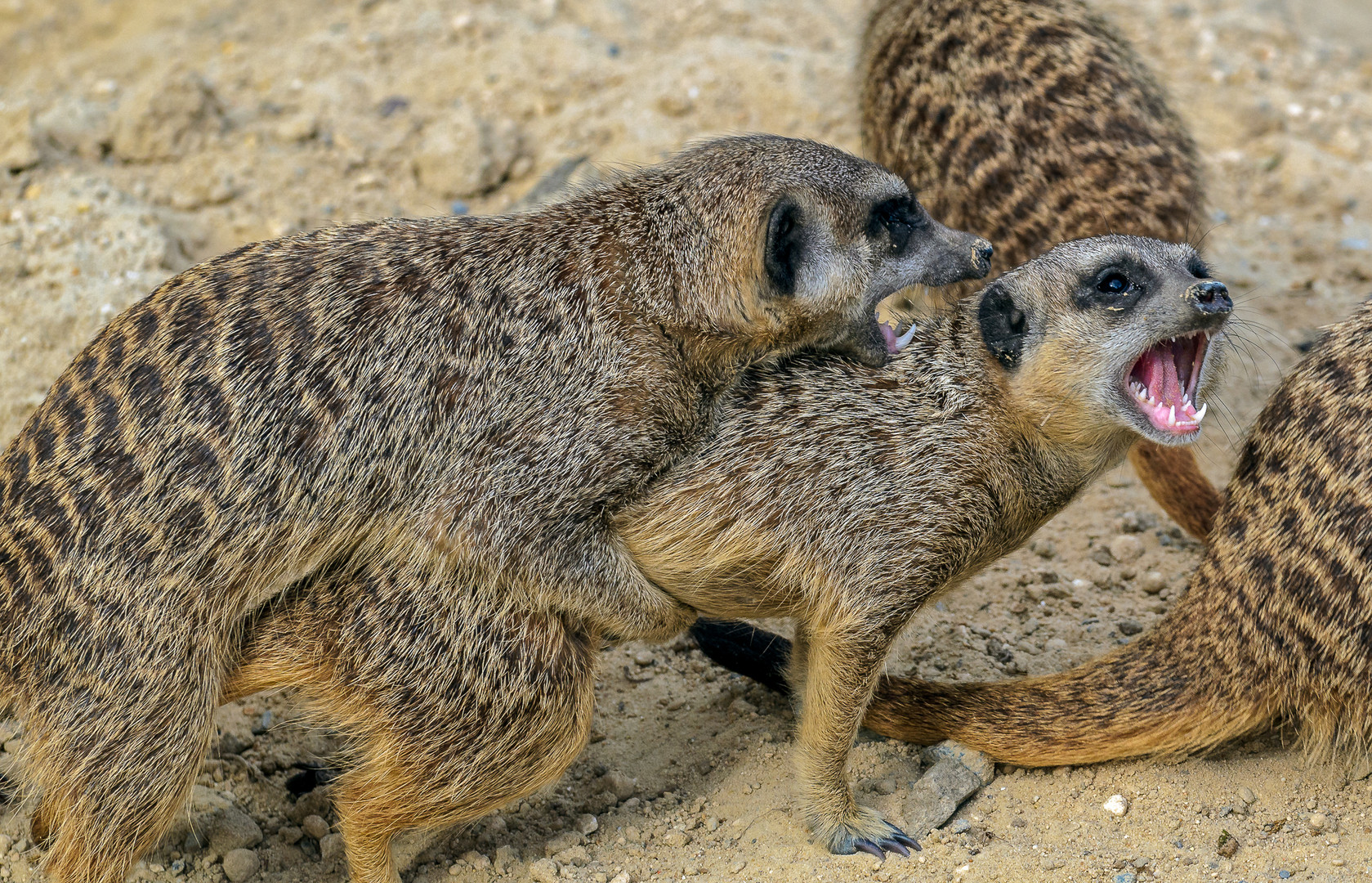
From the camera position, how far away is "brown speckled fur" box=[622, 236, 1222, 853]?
2766 millimetres

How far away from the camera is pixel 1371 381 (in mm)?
2627

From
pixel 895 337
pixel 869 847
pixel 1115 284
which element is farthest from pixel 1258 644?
pixel 895 337

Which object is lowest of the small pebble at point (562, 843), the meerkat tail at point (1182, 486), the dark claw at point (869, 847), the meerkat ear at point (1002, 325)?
the small pebble at point (562, 843)

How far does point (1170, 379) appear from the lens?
109 inches

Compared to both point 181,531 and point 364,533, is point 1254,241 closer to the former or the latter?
point 364,533

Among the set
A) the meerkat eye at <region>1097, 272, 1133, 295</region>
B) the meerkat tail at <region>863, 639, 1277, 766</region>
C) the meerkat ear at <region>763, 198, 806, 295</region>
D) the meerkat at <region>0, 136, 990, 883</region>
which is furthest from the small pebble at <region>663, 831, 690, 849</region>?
Answer: the meerkat eye at <region>1097, 272, 1133, 295</region>

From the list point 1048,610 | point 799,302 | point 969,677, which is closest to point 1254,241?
point 1048,610

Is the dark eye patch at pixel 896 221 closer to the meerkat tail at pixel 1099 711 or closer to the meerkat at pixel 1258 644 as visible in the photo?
the meerkat at pixel 1258 644

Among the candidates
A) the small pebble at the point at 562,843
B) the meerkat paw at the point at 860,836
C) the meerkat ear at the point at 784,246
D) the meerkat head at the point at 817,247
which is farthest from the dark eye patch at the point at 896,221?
the small pebble at the point at 562,843

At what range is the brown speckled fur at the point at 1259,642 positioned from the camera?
2.58 metres

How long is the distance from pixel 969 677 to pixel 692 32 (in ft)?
11.6

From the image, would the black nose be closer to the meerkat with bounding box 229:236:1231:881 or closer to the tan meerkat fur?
→ the meerkat with bounding box 229:236:1231:881

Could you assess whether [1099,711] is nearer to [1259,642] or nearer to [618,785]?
[1259,642]

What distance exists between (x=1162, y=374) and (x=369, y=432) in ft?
5.50
